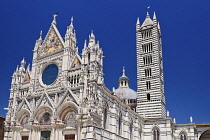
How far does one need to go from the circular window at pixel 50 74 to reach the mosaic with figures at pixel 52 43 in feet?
7.61

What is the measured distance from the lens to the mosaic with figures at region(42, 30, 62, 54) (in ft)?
98.6

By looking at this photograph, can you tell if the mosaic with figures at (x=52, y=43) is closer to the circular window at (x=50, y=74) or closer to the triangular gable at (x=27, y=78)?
the circular window at (x=50, y=74)

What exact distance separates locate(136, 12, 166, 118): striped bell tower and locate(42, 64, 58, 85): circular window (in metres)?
15.6

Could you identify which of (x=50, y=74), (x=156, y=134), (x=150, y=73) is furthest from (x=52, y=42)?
(x=156, y=134)

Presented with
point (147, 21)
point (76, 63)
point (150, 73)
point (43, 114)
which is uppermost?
point (147, 21)

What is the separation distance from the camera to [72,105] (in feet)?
80.5

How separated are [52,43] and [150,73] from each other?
1699cm

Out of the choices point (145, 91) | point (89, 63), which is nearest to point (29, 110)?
point (89, 63)

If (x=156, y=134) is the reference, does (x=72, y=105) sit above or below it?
above

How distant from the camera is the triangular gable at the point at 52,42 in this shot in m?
29.9

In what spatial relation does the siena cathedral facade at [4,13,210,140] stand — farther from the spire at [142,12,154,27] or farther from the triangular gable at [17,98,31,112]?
the spire at [142,12,154,27]

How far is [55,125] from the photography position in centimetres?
2489

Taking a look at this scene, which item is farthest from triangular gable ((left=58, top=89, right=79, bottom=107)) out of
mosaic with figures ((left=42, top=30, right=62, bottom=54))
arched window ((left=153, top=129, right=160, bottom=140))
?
arched window ((left=153, top=129, right=160, bottom=140))

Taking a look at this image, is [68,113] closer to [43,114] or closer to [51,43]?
[43,114]
